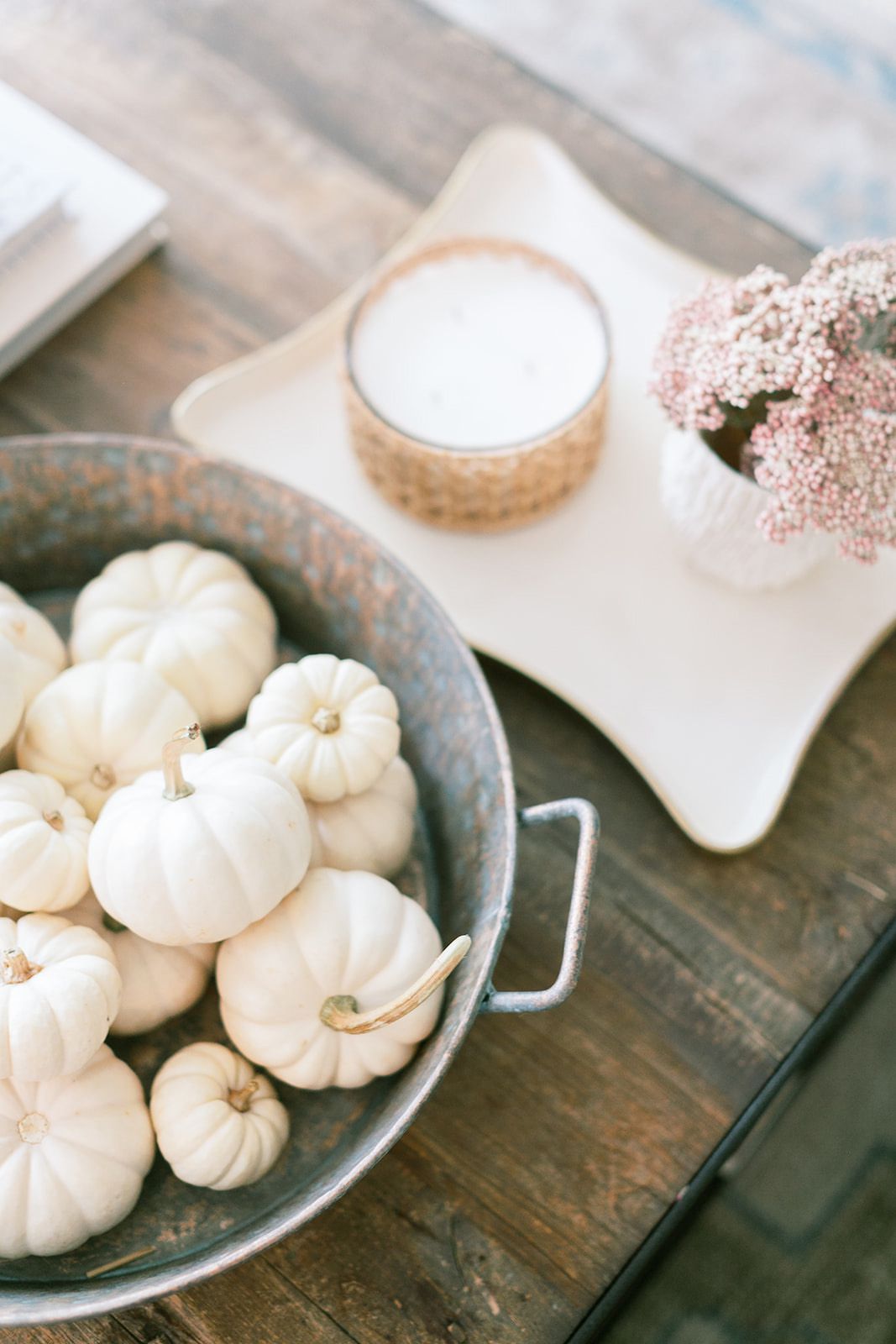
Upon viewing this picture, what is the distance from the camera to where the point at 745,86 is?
1.28 m

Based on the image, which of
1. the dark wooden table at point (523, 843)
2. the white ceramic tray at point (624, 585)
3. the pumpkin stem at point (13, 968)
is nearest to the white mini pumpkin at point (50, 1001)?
the pumpkin stem at point (13, 968)

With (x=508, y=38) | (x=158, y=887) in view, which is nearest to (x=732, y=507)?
(x=158, y=887)

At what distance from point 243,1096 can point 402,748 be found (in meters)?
0.26

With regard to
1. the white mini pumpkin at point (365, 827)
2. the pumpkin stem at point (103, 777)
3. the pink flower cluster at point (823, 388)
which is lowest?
the pumpkin stem at point (103, 777)

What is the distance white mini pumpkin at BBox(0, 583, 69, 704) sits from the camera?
0.72 meters

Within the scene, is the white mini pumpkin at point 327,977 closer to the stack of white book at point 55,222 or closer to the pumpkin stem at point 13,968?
the pumpkin stem at point 13,968

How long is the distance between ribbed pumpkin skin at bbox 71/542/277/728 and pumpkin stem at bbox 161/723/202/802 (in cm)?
13

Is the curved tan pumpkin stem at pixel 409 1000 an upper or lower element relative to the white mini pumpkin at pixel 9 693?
upper

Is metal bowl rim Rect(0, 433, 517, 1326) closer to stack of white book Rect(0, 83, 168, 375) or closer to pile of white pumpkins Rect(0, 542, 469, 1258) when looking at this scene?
pile of white pumpkins Rect(0, 542, 469, 1258)

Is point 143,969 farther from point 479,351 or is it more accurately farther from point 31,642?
point 479,351

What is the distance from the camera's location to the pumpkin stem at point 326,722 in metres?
Answer: 0.68

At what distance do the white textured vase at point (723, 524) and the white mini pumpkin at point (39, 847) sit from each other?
0.47 metres

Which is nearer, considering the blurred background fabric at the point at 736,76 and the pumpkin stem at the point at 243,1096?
the pumpkin stem at the point at 243,1096

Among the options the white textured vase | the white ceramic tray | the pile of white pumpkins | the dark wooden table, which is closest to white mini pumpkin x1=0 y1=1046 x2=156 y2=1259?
the pile of white pumpkins
